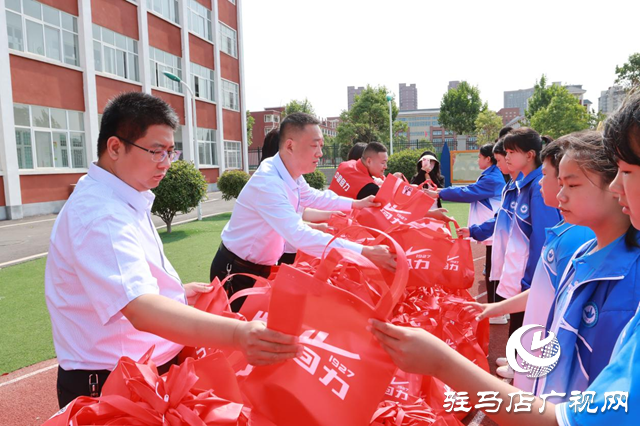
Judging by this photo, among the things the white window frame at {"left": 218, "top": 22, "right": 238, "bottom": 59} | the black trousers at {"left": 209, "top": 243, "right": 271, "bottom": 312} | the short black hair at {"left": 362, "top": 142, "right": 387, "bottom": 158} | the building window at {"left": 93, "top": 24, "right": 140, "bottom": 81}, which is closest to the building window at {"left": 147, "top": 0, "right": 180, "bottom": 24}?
the building window at {"left": 93, "top": 24, "right": 140, "bottom": 81}

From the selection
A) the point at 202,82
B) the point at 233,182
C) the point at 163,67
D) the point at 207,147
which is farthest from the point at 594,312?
the point at 202,82

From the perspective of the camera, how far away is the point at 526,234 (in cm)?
337

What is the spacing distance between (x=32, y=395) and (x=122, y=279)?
9.09 ft

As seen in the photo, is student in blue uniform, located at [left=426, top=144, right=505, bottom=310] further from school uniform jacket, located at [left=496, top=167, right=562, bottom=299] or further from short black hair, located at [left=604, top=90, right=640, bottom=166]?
short black hair, located at [left=604, top=90, right=640, bottom=166]

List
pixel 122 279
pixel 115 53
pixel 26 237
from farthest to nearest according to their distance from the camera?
pixel 115 53 → pixel 26 237 → pixel 122 279

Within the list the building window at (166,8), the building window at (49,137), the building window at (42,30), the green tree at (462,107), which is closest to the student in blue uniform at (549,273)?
the building window at (49,137)

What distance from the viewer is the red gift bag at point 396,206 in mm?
3299

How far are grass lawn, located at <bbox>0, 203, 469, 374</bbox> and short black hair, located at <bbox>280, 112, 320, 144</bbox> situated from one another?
3.01 metres

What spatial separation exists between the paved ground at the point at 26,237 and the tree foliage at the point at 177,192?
2.30 meters

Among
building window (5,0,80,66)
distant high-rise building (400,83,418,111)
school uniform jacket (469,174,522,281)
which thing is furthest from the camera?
distant high-rise building (400,83,418,111)

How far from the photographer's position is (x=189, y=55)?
78.4 feet

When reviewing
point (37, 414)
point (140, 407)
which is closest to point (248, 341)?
point (140, 407)

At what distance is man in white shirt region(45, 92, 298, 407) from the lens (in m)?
1.33

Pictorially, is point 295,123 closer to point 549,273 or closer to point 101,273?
point 549,273
